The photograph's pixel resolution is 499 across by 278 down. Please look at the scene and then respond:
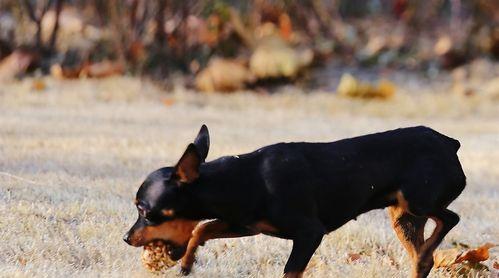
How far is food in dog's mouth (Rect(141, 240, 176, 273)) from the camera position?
184 inches

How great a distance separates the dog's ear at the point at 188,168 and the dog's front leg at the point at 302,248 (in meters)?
0.53

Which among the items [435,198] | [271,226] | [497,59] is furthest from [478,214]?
[497,59]

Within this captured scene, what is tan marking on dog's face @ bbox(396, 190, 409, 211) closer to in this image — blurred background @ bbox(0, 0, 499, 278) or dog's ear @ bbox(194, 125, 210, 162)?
blurred background @ bbox(0, 0, 499, 278)

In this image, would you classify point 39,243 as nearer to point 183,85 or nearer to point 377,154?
point 377,154

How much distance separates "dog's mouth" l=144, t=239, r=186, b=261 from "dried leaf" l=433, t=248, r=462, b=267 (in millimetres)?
1615

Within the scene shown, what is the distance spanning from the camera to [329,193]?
4.86 metres

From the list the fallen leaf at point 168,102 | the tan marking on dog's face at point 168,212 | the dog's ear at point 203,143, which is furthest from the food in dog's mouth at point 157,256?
the fallen leaf at point 168,102

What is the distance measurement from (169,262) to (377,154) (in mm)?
1128

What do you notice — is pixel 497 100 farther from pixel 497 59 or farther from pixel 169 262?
pixel 169 262

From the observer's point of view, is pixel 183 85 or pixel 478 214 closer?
pixel 478 214

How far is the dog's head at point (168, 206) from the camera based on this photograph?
460cm

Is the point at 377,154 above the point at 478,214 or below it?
above

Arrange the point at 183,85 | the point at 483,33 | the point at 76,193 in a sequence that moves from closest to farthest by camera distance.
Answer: the point at 76,193
the point at 183,85
the point at 483,33

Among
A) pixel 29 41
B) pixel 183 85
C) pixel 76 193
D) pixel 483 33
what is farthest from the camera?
pixel 483 33
